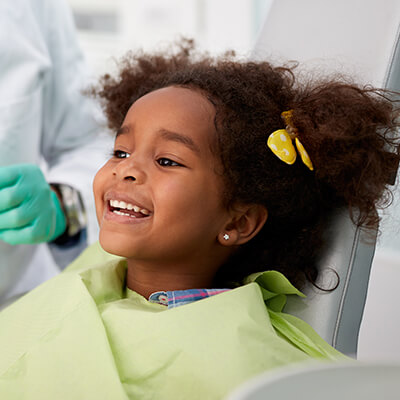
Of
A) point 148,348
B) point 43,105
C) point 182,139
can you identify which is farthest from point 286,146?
point 43,105

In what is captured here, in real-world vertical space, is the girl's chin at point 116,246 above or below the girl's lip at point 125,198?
below

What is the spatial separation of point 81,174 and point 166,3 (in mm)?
2786

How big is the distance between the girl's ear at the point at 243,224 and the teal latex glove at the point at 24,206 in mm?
434

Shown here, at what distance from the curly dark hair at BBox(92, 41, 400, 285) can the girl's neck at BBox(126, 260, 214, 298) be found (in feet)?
0.25

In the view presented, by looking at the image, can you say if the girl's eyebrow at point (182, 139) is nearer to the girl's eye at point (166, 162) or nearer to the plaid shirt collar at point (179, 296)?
the girl's eye at point (166, 162)

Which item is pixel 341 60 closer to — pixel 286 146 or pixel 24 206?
pixel 286 146

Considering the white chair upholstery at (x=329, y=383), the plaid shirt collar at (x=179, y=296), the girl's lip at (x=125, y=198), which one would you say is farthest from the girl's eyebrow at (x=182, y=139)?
the white chair upholstery at (x=329, y=383)

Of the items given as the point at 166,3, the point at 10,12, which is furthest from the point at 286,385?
the point at 166,3

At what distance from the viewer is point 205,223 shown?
0.85 m

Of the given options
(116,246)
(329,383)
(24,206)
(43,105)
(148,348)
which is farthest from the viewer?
(43,105)

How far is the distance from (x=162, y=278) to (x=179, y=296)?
74 mm

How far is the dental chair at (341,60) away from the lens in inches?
33.7

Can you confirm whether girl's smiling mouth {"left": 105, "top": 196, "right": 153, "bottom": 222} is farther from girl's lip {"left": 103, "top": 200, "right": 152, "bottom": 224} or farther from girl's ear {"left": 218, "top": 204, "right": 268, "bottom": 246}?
girl's ear {"left": 218, "top": 204, "right": 268, "bottom": 246}

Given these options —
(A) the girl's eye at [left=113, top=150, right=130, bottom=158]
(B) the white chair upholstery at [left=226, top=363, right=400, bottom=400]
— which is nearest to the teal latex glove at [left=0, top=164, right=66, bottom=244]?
(A) the girl's eye at [left=113, top=150, right=130, bottom=158]
